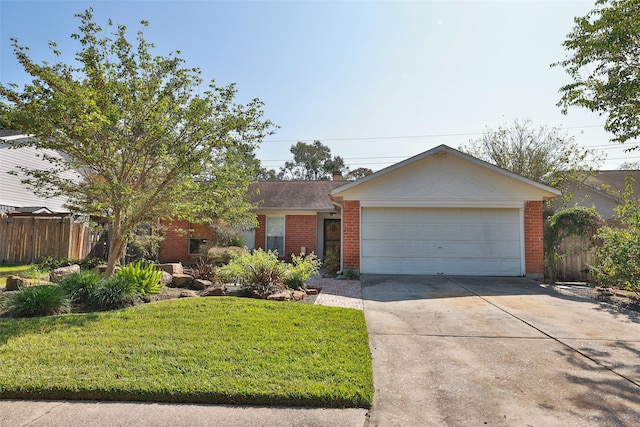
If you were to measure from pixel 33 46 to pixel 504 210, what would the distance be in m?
12.6

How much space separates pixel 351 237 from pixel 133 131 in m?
7.24

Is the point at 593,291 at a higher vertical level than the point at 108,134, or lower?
lower

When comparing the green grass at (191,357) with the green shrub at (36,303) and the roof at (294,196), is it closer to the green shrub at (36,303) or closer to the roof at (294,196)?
the green shrub at (36,303)

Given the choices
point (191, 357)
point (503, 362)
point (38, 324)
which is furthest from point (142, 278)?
point (503, 362)

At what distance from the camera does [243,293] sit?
25.1ft

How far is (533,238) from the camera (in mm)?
11305

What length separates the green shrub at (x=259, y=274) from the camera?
776 cm

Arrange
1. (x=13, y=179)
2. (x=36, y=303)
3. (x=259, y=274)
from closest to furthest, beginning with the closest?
(x=36, y=303), (x=259, y=274), (x=13, y=179)

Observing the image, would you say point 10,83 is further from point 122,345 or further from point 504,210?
point 504,210

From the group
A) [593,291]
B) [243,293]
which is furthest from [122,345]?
[593,291]

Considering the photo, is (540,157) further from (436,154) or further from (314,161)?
(314,161)

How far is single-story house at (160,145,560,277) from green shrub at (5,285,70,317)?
7.74 m

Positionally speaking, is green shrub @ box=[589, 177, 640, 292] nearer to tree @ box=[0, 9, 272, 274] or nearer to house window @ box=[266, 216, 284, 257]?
tree @ box=[0, 9, 272, 274]

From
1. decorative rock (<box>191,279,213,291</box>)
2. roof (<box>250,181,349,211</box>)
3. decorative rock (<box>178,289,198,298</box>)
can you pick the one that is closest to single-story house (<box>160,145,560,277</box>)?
roof (<box>250,181,349,211</box>)
